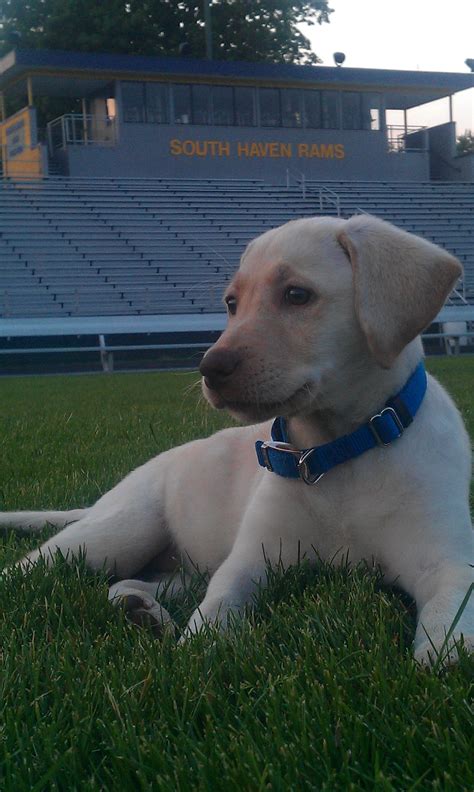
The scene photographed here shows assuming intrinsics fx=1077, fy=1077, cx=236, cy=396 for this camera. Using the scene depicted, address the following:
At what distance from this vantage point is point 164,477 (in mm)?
4059

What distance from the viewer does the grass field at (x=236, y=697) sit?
1.83m

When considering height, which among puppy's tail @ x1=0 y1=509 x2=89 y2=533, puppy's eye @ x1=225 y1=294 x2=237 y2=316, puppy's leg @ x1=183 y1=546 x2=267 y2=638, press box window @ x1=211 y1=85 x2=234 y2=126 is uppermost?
press box window @ x1=211 y1=85 x2=234 y2=126

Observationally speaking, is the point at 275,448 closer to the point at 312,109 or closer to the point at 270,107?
the point at 270,107

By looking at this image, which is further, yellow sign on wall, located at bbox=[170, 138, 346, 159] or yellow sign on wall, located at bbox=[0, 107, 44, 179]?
yellow sign on wall, located at bbox=[170, 138, 346, 159]

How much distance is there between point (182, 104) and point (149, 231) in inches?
295

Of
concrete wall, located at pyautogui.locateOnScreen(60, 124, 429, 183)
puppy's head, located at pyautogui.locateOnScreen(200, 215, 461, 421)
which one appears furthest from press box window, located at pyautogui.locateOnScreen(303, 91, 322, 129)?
puppy's head, located at pyautogui.locateOnScreen(200, 215, 461, 421)

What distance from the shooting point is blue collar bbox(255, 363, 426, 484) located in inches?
123

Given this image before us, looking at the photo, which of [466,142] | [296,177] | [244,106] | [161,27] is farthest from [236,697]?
[466,142]

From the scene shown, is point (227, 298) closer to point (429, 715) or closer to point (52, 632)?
point (52, 632)

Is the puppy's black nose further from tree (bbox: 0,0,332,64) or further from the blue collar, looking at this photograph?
tree (bbox: 0,0,332,64)

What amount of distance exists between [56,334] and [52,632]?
Result: 71.4 ft

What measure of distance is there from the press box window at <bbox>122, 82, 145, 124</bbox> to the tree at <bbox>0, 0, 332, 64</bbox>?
9.40 m

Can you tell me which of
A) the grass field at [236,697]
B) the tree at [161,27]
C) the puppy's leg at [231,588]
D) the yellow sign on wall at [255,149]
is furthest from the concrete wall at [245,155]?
the grass field at [236,697]

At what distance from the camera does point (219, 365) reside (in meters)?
2.97
